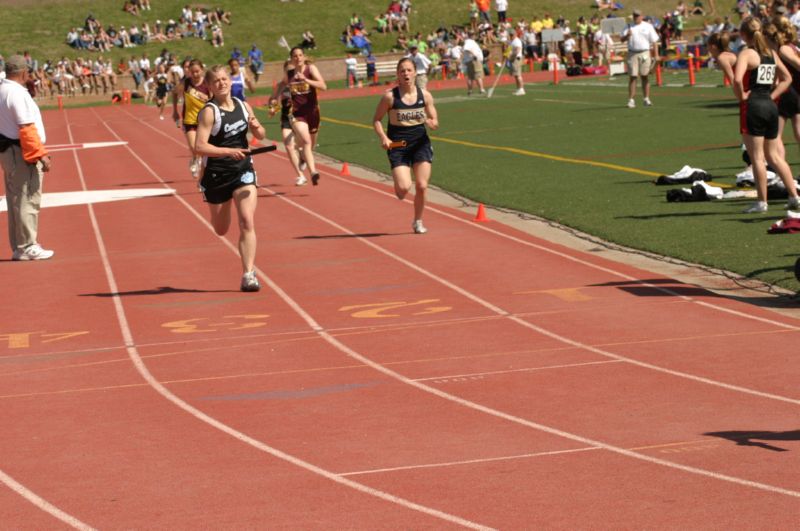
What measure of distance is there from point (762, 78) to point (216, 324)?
6.57 m

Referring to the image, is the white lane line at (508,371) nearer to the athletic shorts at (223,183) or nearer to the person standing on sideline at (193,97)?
the athletic shorts at (223,183)

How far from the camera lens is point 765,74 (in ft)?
49.8

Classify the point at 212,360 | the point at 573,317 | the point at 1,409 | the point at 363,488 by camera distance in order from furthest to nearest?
the point at 573,317 → the point at 212,360 → the point at 1,409 → the point at 363,488

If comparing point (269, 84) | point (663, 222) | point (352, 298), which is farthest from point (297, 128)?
point (269, 84)

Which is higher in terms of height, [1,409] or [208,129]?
[208,129]

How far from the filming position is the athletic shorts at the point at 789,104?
54.2 feet

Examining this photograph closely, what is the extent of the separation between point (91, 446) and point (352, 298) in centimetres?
503

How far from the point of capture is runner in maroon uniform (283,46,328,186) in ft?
70.2

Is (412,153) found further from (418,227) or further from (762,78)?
(762,78)

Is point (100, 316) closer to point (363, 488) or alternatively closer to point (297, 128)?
point (363, 488)

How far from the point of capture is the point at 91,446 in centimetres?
812

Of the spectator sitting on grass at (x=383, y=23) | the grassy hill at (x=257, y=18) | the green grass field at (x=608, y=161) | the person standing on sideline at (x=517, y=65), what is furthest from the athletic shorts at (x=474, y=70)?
the spectator sitting on grass at (x=383, y=23)

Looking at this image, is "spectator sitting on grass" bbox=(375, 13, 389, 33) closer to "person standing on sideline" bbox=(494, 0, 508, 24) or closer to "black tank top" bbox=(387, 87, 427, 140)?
"person standing on sideline" bbox=(494, 0, 508, 24)

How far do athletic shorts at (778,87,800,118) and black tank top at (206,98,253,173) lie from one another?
256 inches
